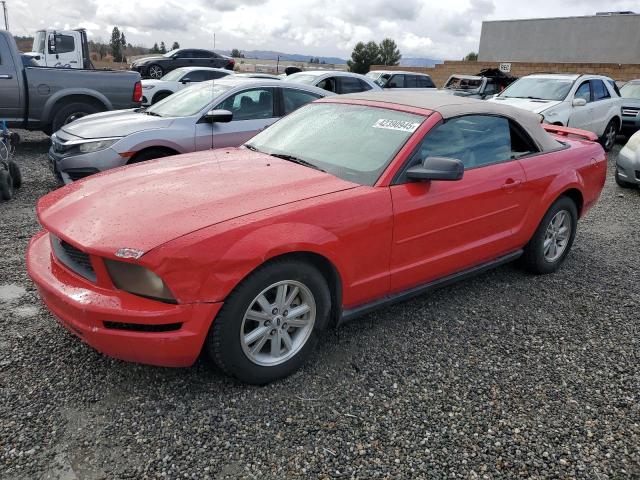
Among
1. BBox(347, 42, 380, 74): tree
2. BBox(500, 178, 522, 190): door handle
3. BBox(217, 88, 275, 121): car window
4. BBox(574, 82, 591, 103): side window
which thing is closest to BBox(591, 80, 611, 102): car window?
BBox(574, 82, 591, 103): side window

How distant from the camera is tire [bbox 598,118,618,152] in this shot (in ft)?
38.4

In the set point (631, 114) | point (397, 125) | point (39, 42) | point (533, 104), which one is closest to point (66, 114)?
point (397, 125)

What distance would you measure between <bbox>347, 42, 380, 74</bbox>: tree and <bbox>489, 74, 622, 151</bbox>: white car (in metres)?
31.1

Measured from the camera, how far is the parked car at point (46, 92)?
8680 mm

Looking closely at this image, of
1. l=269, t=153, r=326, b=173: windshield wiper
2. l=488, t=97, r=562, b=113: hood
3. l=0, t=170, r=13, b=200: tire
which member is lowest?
l=0, t=170, r=13, b=200: tire

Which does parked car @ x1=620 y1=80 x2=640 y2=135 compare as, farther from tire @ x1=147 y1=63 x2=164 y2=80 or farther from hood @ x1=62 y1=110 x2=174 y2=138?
tire @ x1=147 y1=63 x2=164 y2=80

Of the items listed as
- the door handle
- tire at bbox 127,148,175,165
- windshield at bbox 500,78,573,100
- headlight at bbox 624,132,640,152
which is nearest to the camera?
the door handle

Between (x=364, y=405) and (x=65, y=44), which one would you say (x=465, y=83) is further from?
(x=364, y=405)

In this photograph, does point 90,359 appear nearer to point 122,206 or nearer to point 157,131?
point 122,206

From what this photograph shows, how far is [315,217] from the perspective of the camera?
285 centimetres

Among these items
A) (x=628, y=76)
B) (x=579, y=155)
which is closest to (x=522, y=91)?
(x=579, y=155)

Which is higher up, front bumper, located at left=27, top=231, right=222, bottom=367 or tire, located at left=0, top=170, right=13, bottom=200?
front bumper, located at left=27, top=231, right=222, bottom=367

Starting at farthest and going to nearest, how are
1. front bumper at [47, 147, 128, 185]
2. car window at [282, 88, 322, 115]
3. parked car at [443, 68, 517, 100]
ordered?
1. parked car at [443, 68, 517, 100]
2. car window at [282, 88, 322, 115]
3. front bumper at [47, 147, 128, 185]

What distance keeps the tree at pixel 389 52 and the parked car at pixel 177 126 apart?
129ft
